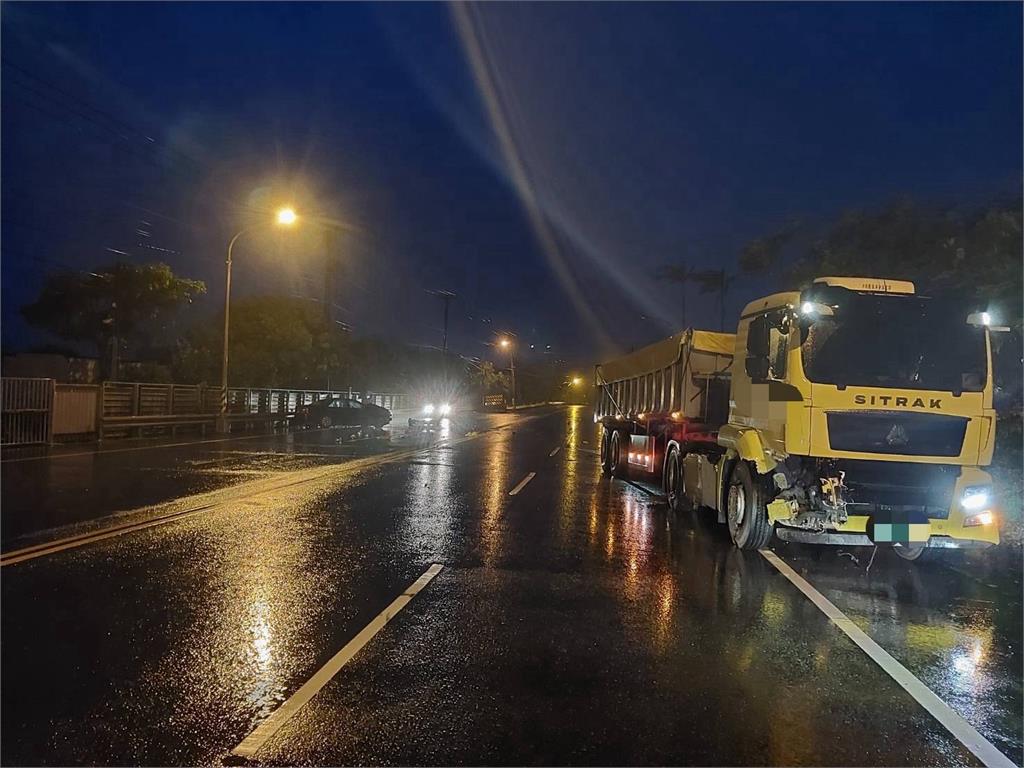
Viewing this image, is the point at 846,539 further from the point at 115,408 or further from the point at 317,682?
the point at 115,408

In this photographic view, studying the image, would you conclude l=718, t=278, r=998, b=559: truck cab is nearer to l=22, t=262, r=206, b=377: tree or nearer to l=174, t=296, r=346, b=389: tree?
l=22, t=262, r=206, b=377: tree

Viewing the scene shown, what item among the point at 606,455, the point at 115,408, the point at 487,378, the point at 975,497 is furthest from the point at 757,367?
the point at 487,378

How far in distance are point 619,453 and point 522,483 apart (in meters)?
3.60

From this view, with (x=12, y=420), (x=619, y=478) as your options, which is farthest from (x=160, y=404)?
(x=619, y=478)

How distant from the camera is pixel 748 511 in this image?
9742mm

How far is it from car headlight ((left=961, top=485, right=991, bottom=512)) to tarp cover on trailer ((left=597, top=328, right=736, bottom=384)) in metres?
4.27

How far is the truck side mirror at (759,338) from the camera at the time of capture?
9156 millimetres

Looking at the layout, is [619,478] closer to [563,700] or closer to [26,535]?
[26,535]

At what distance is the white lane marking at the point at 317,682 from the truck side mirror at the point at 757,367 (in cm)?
449

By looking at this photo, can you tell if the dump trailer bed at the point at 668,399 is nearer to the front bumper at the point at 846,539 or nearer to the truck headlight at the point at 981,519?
the front bumper at the point at 846,539

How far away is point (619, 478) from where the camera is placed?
1911 cm

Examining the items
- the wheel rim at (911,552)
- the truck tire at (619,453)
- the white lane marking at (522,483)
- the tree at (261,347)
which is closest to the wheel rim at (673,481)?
the white lane marking at (522,483)

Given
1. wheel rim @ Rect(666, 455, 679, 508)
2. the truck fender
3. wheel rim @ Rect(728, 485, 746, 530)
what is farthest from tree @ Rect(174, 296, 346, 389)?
the truck fender

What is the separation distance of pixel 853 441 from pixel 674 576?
94.2 inches
